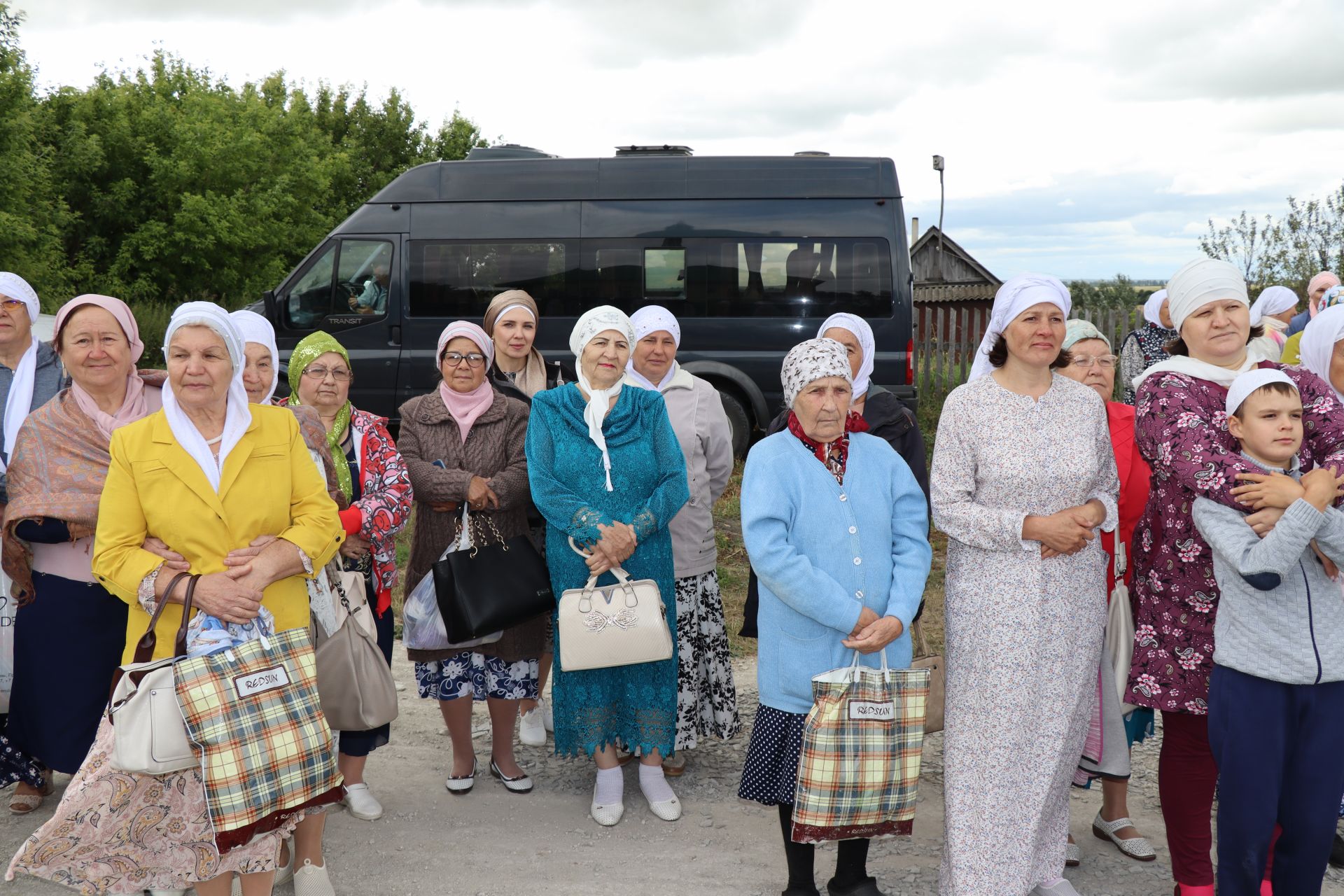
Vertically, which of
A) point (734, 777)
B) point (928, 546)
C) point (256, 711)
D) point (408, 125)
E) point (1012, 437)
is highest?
point (408, 125)

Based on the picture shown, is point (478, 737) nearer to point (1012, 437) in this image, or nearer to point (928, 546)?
point (928, 546)

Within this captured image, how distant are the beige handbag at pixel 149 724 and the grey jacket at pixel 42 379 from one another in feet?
4.83

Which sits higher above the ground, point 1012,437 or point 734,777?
point 1012,437

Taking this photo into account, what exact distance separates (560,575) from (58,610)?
1594 mm

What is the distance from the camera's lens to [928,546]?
10.8 ft

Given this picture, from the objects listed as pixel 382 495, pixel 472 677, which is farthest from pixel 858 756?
pixel 382 495

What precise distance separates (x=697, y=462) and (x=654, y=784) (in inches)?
48.7

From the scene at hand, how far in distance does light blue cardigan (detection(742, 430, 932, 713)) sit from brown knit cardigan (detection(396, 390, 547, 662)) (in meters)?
1.18

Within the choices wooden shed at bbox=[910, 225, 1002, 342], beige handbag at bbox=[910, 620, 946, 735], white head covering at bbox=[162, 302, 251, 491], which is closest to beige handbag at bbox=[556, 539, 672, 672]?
beige handbag at bbox=[910, 620, 946, 735]

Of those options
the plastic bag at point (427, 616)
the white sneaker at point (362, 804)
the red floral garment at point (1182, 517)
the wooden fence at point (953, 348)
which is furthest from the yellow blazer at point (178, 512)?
the wooden fence at point (953, 348)

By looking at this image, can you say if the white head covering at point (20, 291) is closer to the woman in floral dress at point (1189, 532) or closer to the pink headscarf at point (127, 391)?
the pink headscarf at point (127, 391)

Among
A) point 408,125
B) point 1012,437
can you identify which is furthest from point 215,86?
point 1012,437

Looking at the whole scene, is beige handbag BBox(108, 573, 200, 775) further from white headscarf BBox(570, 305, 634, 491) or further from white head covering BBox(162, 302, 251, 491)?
white headscarf BBox(570, 305, 634, 491)

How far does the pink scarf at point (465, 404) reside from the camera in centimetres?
412
